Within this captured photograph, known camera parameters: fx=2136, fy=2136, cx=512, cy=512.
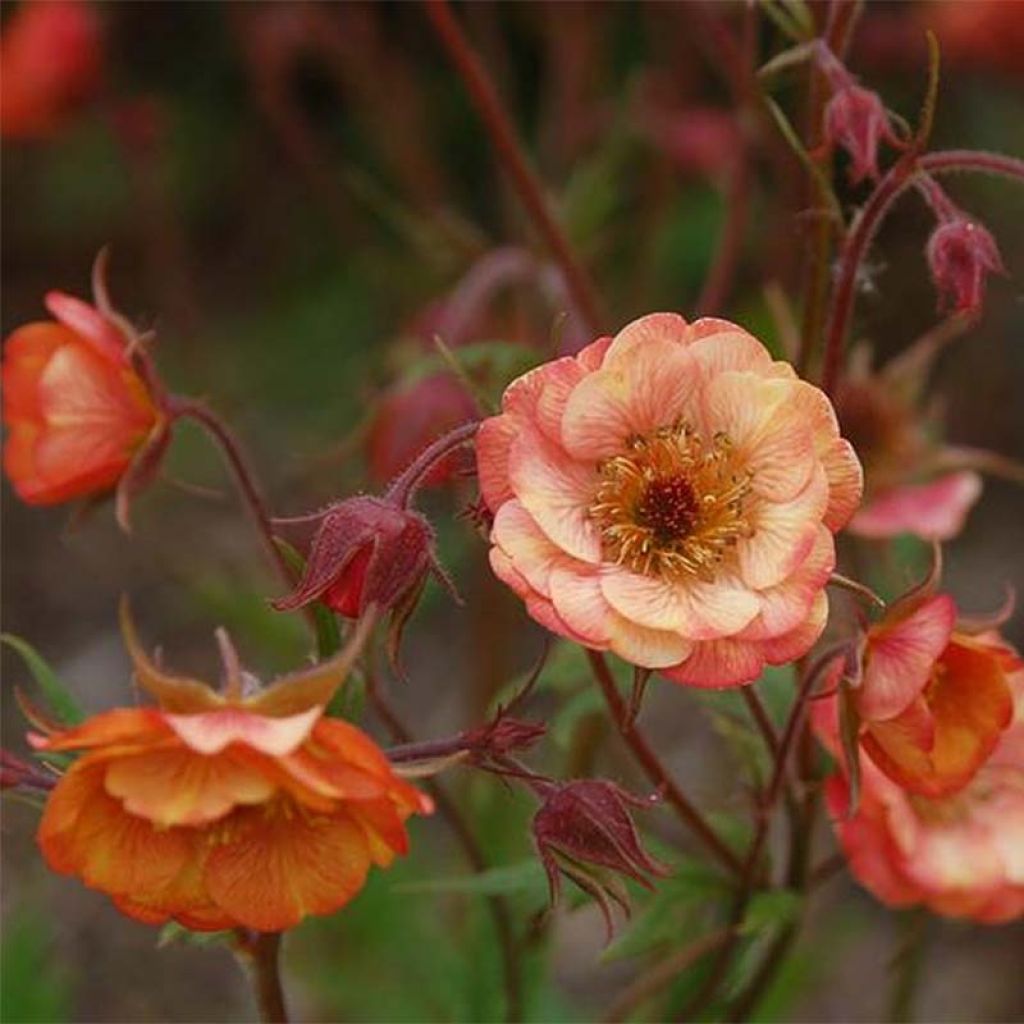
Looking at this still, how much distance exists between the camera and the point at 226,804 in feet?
4.08

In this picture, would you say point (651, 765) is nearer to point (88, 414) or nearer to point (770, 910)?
point (770, 910)

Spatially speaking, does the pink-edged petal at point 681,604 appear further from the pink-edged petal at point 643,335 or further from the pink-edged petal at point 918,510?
the pink-edged petal at point 918,510

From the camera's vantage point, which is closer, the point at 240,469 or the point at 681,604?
the point at 681,604

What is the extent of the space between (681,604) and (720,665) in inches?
3.1

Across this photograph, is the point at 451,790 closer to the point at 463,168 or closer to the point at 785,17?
the point at 785,17

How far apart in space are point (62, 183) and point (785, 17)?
2.95 m

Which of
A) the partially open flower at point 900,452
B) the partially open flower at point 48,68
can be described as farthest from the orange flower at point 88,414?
the partially open flower at point 48,68

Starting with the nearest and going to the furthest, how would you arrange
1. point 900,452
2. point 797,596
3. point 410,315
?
point 797,596
point 900,452
point 410,315

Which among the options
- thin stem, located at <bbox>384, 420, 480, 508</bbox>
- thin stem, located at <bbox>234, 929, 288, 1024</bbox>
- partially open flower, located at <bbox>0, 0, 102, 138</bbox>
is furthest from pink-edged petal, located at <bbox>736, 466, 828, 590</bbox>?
partially open flower, located at <bbox>0, 0, 102, 138</bbox>

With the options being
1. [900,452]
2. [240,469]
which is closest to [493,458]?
[240,469]

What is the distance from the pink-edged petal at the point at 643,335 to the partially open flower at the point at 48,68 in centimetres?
160

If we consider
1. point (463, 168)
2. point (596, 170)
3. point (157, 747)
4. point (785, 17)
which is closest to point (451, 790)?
point (596, 170)

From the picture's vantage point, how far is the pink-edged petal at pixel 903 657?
1401 mm

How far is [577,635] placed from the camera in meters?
1.29
